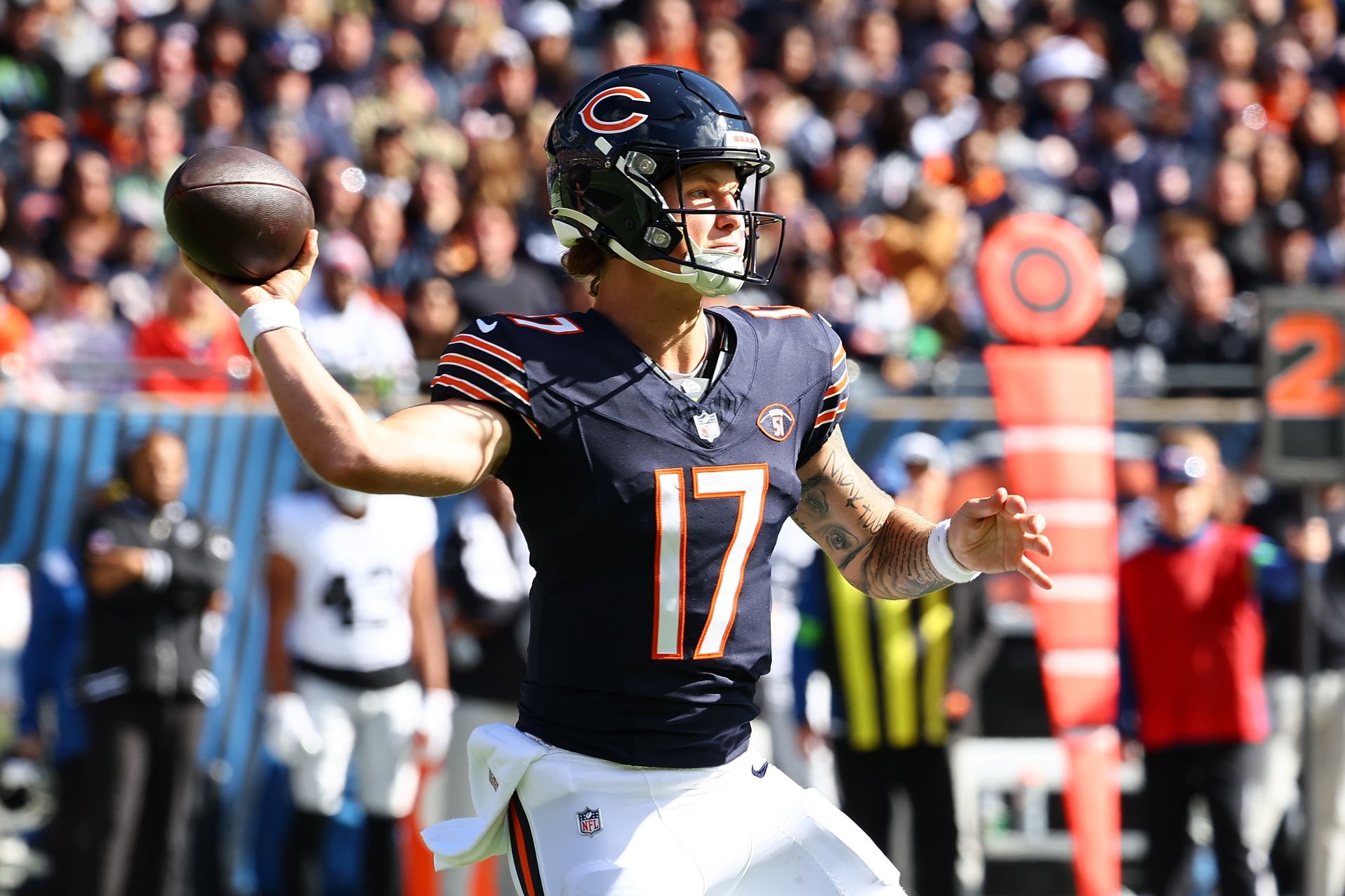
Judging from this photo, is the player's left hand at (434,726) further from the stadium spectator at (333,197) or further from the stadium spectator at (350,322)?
the stadium spectator at (333,197)

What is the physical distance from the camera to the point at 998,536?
319cm

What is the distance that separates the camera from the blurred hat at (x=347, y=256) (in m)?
7.44

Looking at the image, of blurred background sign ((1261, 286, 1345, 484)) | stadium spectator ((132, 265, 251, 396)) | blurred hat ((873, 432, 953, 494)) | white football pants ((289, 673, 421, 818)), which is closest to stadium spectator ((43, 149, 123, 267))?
stadium spectator ((132, 265, 251, 396))

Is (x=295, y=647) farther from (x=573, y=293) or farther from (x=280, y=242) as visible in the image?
(x=280, y=242)

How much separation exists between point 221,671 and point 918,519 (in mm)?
4283

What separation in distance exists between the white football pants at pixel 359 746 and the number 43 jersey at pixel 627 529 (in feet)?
12.0

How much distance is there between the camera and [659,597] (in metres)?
3.02

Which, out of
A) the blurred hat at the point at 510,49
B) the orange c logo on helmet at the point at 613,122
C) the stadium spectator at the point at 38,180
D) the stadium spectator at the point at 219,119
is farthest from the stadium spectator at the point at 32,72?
the orange c logo on helmet at the point at 613,122

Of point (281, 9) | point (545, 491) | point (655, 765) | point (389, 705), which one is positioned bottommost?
point (389, 705)

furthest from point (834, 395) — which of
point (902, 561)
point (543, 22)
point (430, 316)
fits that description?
point (543, 22)

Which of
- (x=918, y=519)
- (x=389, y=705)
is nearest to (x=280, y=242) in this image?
(x=918, y=519)

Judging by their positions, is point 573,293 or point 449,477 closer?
point 449,477

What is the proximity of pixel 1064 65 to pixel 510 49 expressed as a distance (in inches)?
128

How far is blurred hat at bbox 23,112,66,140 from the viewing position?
28.8ft
